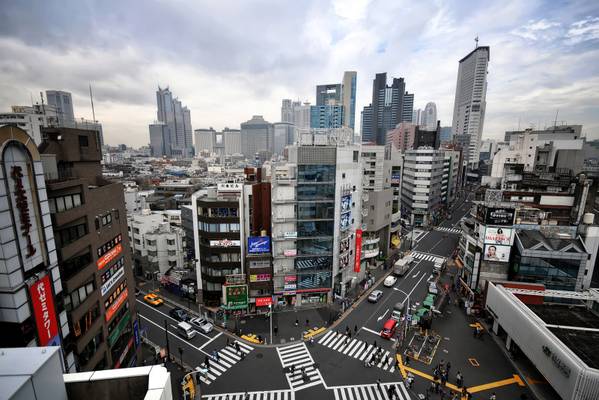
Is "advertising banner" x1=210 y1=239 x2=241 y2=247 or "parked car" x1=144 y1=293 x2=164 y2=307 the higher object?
"advertising banner" x1=210 y1=239 x2=241 y2=247

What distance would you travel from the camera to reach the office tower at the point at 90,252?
2261 centimetres

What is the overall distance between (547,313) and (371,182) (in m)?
51.3

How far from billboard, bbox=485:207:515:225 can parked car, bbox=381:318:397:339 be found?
2202 centimetres

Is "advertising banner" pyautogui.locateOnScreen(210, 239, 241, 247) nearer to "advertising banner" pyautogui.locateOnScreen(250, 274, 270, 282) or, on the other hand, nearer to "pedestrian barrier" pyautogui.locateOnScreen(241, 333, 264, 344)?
"advertising banner" pyautogui.locateOnScreen(250, 274, 270, 282)

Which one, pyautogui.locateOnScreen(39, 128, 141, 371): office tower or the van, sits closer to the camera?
pyautogui.locateOnScreen(39, 128, 141, 371): office tower

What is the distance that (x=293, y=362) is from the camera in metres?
34.7

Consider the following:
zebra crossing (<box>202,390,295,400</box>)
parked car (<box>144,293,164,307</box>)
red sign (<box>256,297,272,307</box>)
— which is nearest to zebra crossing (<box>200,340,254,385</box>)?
zebra crossing (<box>202,390,295,400</box>)

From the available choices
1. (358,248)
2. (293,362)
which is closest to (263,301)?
(293,362)

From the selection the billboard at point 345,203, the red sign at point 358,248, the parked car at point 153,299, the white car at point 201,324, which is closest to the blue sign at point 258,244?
the white car at point 201,324

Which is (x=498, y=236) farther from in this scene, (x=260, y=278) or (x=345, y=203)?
(x=260, y=278)

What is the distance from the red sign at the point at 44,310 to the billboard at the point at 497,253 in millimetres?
53932

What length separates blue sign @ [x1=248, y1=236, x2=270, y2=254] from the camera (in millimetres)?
43344

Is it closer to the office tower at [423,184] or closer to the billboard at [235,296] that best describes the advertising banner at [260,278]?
the billboard at [235,296]

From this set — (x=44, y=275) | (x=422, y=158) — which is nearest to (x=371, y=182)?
(x=422, y=158)
